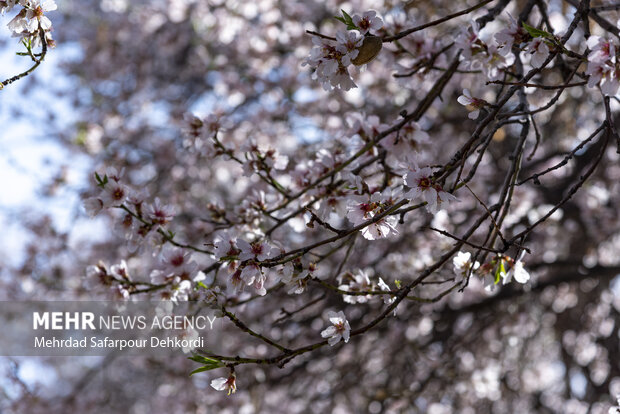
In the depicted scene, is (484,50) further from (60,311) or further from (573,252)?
(60,311)

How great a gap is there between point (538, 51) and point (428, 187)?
500 mm

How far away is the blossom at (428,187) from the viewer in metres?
1.44

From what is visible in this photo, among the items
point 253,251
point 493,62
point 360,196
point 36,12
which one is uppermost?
point 36,12

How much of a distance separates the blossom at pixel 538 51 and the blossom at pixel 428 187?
1.41 ft

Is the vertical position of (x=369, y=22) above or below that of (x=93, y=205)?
above

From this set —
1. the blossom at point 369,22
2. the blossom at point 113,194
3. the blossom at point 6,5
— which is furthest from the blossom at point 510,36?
the blossom at point 6,5

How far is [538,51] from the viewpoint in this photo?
150 centimetres

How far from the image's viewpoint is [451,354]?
346 cm

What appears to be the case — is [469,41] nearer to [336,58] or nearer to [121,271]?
[336,58]

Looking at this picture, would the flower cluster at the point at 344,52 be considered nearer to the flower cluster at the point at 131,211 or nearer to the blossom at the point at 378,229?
the blossom at the point at 378,229

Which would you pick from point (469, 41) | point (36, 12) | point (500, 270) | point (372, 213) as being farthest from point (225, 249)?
point (469, 41)

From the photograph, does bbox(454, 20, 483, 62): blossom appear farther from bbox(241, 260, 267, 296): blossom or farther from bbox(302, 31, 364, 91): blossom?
bbox(241, 260, 267, 296): blossom

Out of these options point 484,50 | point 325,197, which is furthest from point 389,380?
point 484,50

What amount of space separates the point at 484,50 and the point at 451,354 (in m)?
2.25
